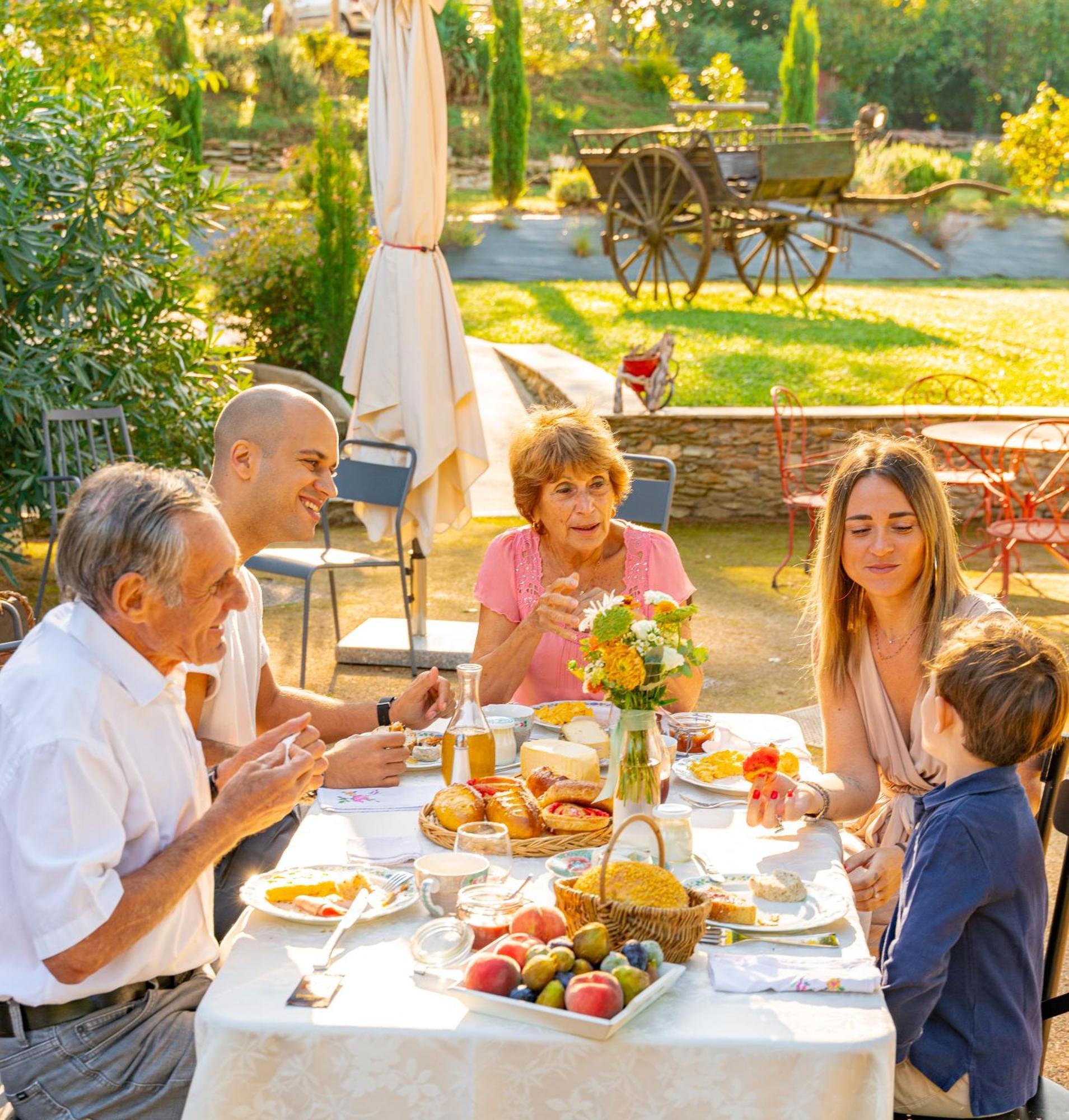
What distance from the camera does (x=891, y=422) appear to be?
7789 mm

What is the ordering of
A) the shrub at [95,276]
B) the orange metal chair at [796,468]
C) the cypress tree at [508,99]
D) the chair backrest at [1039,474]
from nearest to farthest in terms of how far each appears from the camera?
the chair backrest at [1039,474]
the shrub at [95,276]
the orange metal chair at [796,468]
the cypress tree at [508,99]

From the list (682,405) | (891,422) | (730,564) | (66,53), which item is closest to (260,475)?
(730,564)

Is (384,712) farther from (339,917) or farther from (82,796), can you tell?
(82,796)

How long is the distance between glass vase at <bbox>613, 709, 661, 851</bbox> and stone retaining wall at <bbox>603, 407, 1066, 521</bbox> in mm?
5911

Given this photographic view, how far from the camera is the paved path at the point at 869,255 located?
1848 centimetres

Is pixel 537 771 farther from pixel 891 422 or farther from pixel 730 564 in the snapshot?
pixel 891 422

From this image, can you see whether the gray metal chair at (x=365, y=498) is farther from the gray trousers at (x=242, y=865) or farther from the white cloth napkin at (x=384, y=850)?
the white cloth napkin at (x=384, y=850)

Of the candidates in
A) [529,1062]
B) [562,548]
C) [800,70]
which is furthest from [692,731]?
[800,70]

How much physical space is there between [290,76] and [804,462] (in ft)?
64.2

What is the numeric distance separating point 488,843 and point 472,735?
0.39 m

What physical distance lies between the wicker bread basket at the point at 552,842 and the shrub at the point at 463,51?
1032 inches

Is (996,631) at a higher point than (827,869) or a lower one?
higher

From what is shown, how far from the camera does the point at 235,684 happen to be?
7.97 ft

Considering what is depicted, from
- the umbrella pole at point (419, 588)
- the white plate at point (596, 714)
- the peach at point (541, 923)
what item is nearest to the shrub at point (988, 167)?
the umbrella pole at point (419, 588)
